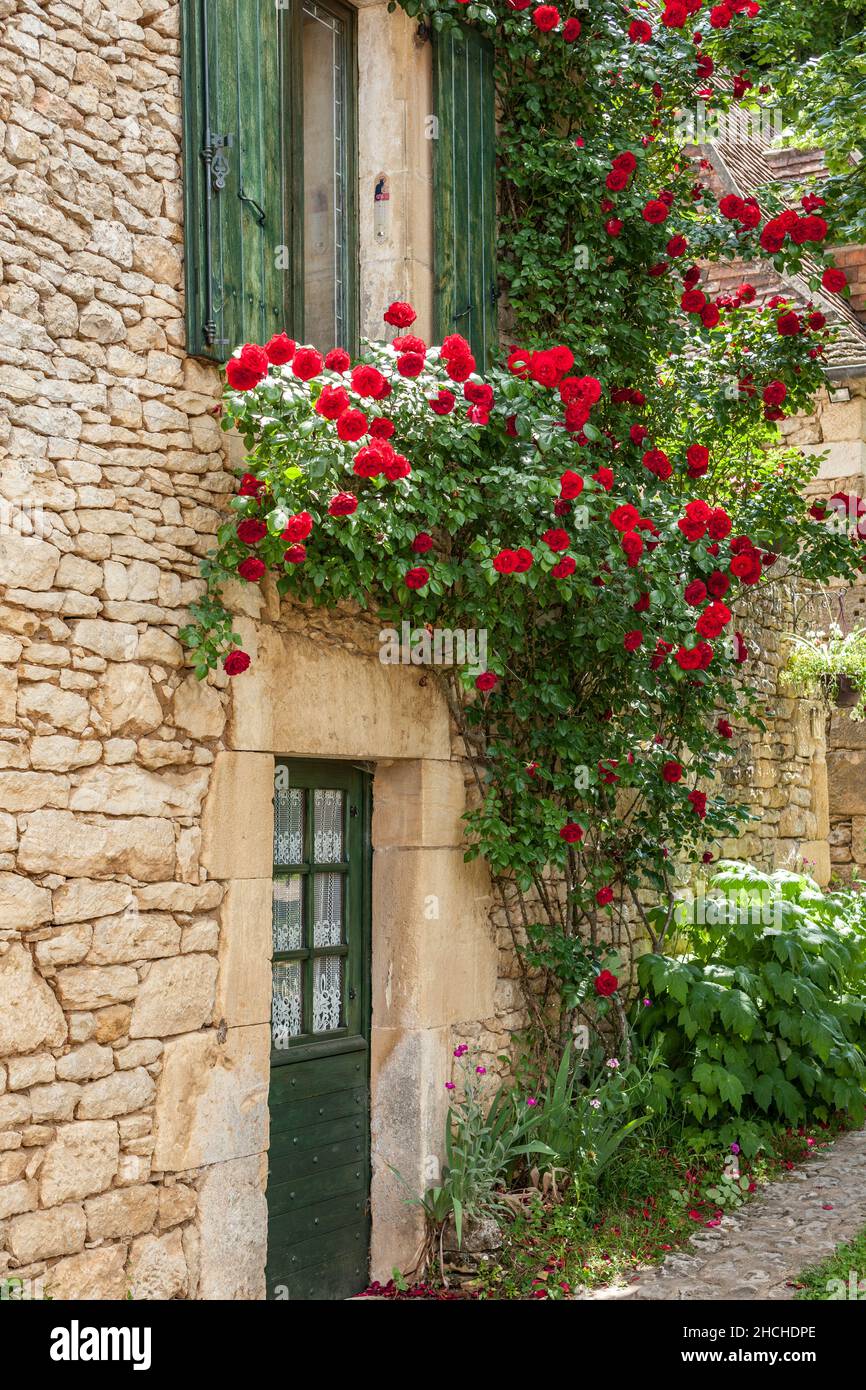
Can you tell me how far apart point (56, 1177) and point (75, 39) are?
9.83 ft

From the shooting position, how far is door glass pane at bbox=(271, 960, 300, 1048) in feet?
14.8

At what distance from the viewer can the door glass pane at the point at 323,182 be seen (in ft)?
16.1

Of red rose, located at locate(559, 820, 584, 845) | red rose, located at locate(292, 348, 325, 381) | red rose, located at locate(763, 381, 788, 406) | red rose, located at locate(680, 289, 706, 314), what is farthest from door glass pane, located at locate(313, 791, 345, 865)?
red rose, located at locate(763, 381, 788, 406)

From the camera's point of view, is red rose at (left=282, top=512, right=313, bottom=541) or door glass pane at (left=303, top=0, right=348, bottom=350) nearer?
red rose at (left=282, top=512, right=313, bottom=541)

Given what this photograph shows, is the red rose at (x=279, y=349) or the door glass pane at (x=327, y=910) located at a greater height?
the red rose at (x=279, y=349)

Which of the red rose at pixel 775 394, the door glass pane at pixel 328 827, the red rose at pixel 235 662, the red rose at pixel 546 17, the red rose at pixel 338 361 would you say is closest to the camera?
the red rose at pixel 235 662

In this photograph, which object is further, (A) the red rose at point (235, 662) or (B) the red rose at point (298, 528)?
(A) the red rose at point (235, 662)

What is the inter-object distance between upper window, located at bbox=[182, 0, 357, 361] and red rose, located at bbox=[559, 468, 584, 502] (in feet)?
3.22

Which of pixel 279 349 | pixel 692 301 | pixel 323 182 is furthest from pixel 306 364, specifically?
pixel 692 301

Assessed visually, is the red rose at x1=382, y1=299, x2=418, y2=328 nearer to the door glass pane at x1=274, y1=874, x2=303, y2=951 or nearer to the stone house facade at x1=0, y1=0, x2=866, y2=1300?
the stone house facade at x1=0, y1=0, x2=866, y2=1300

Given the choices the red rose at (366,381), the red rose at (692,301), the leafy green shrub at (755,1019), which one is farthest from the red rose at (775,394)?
the red rose at (366,381)

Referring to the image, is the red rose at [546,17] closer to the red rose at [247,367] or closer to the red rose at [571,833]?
the red rose at [247,367]

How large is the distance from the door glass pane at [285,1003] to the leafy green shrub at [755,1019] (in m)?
1.98

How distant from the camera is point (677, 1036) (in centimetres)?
597
